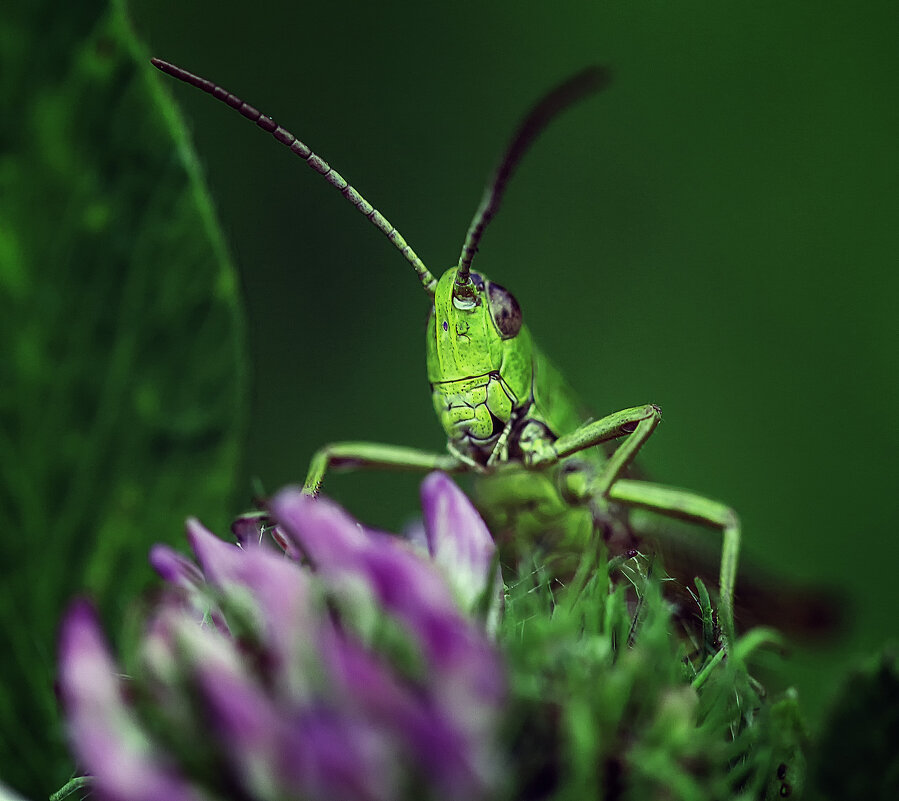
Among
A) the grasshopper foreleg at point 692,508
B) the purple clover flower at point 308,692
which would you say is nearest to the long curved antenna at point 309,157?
the grasshopper foreleg at point 692,508

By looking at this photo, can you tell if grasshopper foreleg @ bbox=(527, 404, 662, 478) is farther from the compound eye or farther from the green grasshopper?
the compound eye

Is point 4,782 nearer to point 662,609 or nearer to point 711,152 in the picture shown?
point 662,609

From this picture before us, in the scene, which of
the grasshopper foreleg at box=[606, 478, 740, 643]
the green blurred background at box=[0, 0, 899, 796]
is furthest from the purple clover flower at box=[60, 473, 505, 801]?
the green blurred background at box=[0, 0, 899, 796]

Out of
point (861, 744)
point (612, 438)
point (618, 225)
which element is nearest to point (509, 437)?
point (612, 438)

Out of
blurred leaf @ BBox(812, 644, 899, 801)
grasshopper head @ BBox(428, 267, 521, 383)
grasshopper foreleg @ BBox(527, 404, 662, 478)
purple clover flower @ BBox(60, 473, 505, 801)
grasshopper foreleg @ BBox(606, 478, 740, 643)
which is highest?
grasshopper head @ BBox(428, 267, 521, 383)

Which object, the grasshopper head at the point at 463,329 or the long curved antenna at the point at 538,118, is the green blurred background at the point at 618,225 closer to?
the grasshopper head at the point at 463,329

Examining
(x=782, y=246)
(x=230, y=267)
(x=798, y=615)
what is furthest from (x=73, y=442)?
(x=782, y=246)

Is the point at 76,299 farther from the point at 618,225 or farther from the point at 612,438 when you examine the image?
the point at 618,225
